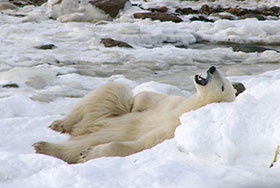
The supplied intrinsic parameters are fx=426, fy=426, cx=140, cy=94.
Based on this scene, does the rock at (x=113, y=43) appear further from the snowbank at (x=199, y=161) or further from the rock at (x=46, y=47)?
the snowbank at (x=199, y=161)

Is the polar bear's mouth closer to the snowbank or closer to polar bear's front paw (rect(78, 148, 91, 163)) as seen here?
the snowbank

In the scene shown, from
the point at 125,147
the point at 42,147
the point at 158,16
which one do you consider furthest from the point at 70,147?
the point at 158,16

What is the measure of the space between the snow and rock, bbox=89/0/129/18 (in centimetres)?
303

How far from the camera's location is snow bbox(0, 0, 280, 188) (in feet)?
6.51

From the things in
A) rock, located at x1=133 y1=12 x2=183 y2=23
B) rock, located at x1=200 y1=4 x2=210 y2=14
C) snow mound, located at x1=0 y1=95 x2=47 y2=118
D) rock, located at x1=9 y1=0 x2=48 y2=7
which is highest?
snow mound, located at x1=0 y1=95 x2=47 y2=118

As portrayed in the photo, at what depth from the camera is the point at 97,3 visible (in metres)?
14.4

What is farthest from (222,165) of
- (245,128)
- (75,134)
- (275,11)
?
(275,11)

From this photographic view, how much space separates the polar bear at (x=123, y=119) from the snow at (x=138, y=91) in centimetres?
19

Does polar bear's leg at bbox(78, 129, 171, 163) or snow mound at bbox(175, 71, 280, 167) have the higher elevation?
snow mound at bbox(175, 71, 280, 167)

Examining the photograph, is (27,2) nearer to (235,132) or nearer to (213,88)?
(213,88)

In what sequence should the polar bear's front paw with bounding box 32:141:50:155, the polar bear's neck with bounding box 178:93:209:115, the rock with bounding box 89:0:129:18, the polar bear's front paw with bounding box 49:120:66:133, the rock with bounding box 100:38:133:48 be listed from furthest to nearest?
the rock with bounding box 89:0:129:18 → the rock with bounding box 100:38:133:48 → the polar bear's front paw with bounding box 49:120:66:133 → the polar bear's front paw with bounding box 32:141:50:155 → the polar bear's neck with bounding box 178:93:209:115

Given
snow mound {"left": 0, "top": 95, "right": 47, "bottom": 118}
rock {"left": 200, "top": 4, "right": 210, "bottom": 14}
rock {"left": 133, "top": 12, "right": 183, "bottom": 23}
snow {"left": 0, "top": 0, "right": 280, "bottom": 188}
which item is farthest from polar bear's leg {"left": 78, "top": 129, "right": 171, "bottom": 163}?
rock {"left": 200, "top": 4, "right": 210, "bottom": 14}

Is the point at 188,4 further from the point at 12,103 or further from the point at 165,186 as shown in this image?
the point at 165,186

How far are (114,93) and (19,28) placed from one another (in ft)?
25.6
